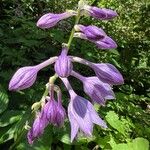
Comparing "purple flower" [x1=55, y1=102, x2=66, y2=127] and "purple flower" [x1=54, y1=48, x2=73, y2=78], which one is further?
"purple flower" [x1=55, y1=102, x2=66, y2=127]

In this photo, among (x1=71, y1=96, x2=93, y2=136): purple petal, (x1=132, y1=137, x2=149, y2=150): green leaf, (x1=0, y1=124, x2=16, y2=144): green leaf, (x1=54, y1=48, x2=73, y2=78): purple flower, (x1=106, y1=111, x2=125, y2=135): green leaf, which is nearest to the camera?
(x1=54, y1=48, x2=73, y2=78): purple flower

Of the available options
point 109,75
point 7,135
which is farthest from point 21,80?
point 7,135

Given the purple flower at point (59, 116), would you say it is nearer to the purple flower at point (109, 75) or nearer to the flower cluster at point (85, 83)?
the flower cluster at point (85, 83)

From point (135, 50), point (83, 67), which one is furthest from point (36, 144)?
point (135, 50)

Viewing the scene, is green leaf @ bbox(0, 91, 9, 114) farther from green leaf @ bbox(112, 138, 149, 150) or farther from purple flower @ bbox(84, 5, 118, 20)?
purple flower @ bbox(84, 5, 118, 20)

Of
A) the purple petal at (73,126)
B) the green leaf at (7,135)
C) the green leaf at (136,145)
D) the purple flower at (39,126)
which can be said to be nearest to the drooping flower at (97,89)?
the purple petal at (73,126)

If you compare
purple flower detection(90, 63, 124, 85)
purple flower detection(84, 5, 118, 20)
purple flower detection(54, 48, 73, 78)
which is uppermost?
purple flower detection(84, 5, 118, 20)

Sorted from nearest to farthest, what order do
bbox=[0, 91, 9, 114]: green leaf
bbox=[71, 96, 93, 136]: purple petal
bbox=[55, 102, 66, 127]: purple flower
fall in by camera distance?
1. bbox=[71, 96, 93, 136]: purple petal
2. bbox=[55, 102, 66, 127]: purple flower
3. bbox=[0, 91, 9, 114]: green leaf

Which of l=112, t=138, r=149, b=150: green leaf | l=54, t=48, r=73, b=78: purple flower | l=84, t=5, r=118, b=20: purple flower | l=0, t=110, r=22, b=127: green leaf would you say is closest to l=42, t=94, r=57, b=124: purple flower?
l=54, t=48, r=73, b=78: purple flower
